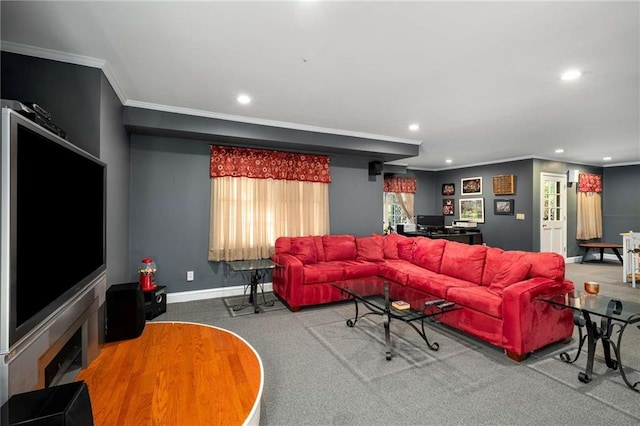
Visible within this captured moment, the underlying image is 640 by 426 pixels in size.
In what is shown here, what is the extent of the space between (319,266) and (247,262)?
1079 millimetres

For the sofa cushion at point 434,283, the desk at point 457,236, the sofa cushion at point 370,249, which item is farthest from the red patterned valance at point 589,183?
the sofa cushion at point 434,283

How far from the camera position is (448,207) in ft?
28.5

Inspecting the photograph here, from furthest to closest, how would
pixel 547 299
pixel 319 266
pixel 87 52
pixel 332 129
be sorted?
1. pixel 332 129
2. pixel 319 266
3. pixel 547 299
4. pixel 87 52

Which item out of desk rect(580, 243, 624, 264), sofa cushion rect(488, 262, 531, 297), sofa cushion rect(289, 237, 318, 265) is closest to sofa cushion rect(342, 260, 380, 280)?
sofa cushion rect(289, 237, 318, 265)

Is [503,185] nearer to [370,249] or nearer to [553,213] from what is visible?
[553,213]

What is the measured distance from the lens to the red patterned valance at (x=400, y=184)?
7.94 m

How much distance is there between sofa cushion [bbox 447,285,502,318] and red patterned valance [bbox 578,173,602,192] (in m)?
6.65

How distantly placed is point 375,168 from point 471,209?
4004 millimetres

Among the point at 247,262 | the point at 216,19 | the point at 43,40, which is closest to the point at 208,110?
the point at 43,40

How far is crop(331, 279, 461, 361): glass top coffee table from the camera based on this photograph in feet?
8.58

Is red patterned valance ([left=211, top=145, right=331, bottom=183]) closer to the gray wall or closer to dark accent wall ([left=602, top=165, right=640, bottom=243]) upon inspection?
the gray wall

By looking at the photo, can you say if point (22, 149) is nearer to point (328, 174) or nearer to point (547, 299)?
point (547, 299)

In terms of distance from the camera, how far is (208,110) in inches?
145

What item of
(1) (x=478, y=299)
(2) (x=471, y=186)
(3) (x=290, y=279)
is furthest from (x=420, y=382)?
(2) (x=471, y=186)
